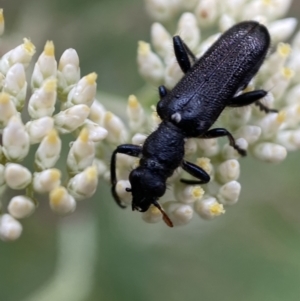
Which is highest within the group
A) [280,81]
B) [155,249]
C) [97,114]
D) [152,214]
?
[280,81]

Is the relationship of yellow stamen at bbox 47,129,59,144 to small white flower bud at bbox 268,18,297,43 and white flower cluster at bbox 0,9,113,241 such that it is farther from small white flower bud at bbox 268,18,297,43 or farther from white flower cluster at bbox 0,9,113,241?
small white flower bud at bbox 268,18,297,43

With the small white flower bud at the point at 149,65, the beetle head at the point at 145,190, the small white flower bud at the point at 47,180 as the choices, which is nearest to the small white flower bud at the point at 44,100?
the small white flower bud at the point at 47,180

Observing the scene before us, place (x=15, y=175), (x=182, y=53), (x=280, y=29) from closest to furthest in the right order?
(x=15, y=175) → (x=182, y=53) → (x=280, y=29)

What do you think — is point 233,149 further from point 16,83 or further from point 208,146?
point 16,83

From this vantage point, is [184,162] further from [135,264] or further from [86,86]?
[135,264]

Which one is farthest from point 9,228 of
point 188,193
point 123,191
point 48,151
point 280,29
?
point 280,29

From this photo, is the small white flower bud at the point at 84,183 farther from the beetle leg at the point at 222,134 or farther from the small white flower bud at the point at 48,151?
the beetle leg at the point at 222,134

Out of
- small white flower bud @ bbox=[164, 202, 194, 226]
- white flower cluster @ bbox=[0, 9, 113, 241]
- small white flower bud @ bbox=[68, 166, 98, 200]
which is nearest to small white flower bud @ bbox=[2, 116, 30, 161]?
white flower cluster @ bbox=[0, 9, 113, 241]
